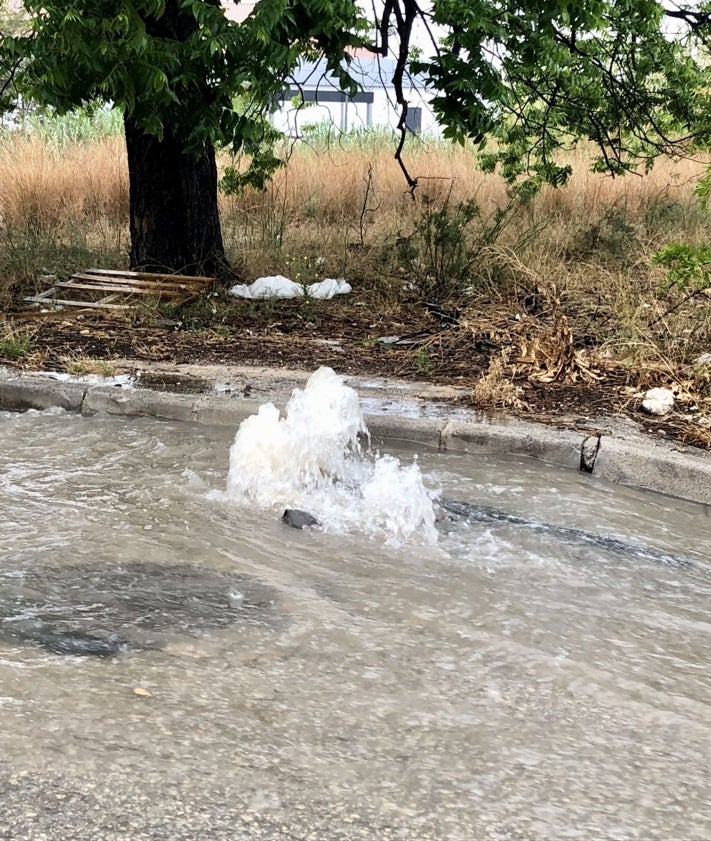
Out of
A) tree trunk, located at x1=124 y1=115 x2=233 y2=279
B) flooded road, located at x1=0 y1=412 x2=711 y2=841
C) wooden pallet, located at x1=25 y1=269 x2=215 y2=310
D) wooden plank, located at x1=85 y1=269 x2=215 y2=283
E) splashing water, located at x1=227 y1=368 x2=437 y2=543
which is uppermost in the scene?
tree trunk, located at x1=124 y1=115 x2=233 y2=279

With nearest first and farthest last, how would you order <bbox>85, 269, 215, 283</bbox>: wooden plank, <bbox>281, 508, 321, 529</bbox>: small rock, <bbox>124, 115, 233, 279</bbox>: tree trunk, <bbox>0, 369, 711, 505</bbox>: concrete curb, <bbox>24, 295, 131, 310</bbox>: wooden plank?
<bbox>281, 508, 321, 529</bbox>: small rock → <bbox>0, 369, 711, 505</bbox>: concrete curb → <bbox>24, 295, 131, 310</bbox>: wooden plank → <bbox>85, 269, 215, 283</bbox>: wooden plank → <bbox>124, 115, 233, 279</bbox>: tree trunk

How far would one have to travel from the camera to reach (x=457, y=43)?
763cm

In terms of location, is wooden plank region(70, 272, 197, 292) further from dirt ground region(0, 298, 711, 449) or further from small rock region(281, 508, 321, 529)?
small rock region(281, 508, 321, 529)

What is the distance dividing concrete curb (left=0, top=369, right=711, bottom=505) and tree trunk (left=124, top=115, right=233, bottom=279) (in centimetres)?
313

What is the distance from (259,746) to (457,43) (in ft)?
21.6

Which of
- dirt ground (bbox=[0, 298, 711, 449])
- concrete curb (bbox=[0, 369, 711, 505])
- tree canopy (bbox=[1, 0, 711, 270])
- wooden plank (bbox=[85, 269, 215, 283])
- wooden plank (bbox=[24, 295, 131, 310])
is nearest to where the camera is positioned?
concrete curb (bbox=[0, 369, 711, 505])

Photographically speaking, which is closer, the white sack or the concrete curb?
the concrete curb

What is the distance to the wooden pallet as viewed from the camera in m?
8.09

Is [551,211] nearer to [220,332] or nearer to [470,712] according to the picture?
[220,332]

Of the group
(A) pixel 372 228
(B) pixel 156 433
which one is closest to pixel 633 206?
(A) pixel 372 228

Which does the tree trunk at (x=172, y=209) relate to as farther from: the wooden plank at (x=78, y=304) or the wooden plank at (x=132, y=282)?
the wooden plank at (x=78, y=304)

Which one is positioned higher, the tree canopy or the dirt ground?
the tree canopy

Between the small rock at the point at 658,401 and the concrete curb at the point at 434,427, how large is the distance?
1.37 feet

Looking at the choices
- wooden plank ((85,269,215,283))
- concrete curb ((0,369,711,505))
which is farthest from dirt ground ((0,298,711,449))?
wooden plank ((85,269,215,283))
